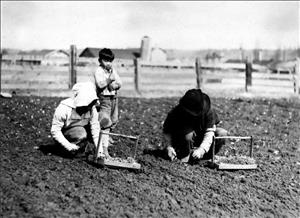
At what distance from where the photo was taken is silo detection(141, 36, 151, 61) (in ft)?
104

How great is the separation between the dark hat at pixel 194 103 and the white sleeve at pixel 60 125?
1.54m

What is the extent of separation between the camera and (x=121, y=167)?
5.32 meters

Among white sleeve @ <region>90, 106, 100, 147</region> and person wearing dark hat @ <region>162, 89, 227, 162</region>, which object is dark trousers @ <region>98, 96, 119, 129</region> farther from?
person wearing dark hat @ <region>162, 89, 227, 162</region>

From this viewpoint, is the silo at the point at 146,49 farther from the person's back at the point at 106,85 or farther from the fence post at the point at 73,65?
the person's back at the point at 106,85

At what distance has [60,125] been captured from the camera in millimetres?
5500

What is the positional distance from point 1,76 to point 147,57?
19038 mm

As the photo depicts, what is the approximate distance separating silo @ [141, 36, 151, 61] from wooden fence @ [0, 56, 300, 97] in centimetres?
1493

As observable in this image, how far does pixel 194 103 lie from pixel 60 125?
1761 millimetres

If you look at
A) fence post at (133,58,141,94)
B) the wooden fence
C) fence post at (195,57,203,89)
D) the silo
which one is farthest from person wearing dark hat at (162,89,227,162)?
the silo

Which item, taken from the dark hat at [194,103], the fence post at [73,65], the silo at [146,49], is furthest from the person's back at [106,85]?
the silo at [146,49]

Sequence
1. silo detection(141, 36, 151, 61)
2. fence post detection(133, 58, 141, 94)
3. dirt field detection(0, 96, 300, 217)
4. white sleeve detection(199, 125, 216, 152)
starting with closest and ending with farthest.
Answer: dirt field detection(0, 96, 300, 217) < white sleeve detection(199, 125, 216, 152) < fence post detection(133, 58, 141, 94) < silo detection(141, 36, 151, 61)

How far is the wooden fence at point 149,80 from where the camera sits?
1352 cm

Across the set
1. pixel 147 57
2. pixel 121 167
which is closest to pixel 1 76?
pixel 121 167

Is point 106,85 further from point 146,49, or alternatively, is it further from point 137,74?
point 146,49
